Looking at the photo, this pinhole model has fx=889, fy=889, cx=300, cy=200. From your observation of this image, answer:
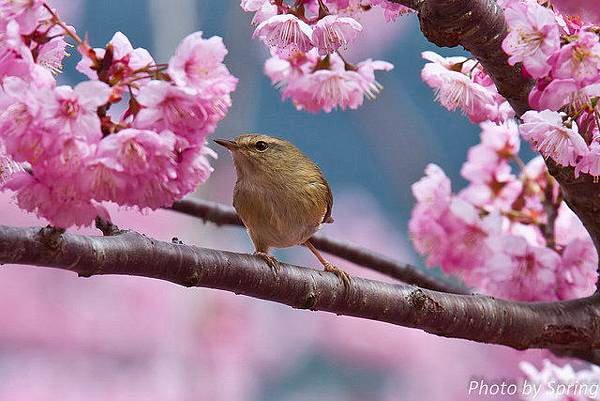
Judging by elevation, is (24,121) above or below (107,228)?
above

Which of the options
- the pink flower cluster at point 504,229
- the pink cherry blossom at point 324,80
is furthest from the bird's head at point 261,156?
the pink flower cluster at point 504,229

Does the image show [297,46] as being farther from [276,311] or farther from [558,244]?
[276,311]

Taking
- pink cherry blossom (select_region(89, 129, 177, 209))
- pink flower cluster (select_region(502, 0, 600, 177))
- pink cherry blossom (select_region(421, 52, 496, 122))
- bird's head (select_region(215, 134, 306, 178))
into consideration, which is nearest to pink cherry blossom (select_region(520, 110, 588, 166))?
pink flower cluster (select_region(502, 0, 600, 177))

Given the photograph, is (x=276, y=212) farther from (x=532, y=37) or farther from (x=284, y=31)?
(x=532, y=37)

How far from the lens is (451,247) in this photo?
1.32 meters

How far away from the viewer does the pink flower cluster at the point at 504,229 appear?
1.19 metres

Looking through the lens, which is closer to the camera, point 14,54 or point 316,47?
point 14,54

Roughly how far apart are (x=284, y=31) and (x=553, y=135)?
274 millimetres

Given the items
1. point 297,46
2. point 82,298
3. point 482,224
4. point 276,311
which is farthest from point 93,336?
point 297,46

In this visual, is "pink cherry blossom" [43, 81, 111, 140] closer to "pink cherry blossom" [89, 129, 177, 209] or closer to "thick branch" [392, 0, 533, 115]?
"pink cherry blossom" [89, 129, 177, 209]

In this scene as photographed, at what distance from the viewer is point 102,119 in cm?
65

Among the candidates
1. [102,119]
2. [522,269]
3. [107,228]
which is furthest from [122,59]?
[522,269]

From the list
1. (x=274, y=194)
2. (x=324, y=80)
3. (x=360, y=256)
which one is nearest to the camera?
(x=324, y=80)

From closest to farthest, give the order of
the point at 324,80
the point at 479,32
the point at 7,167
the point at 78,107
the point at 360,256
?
the point at 78,107
the point at 7,167
the point at 479,32
the point at 324,80
the point at 360,256
